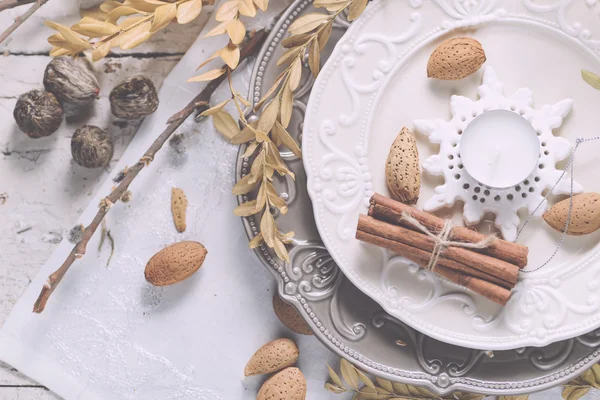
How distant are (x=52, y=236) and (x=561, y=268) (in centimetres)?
88

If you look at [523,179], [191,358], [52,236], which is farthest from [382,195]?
[52,236]

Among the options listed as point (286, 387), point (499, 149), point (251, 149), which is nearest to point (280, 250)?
point (251, 149)

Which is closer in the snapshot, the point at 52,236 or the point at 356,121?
the point at 356,121

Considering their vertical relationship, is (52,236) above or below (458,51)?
below

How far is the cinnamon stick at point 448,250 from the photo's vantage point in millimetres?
929

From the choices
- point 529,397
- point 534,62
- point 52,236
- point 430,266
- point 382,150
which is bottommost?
point 529,397

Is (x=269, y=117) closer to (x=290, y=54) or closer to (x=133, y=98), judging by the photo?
(x=290, y=54)

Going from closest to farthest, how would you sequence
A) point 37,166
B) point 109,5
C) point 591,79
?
point 591,79 < point 109,5 < point 37,166

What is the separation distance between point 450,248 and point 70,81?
0.69 meters

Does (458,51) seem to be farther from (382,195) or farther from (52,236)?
(52,236)

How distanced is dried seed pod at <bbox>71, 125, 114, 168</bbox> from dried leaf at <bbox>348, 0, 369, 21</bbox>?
1.57 ft

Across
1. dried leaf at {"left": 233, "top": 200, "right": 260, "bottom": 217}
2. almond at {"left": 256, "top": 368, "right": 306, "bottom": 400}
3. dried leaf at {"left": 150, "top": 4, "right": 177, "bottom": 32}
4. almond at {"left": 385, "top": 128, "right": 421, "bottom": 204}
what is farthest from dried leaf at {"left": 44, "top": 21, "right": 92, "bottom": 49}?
almond at {"left": 256, "top": 368, "right": 306, "bottom": 400}

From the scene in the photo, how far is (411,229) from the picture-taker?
37.2 inches

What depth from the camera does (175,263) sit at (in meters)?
1.06
